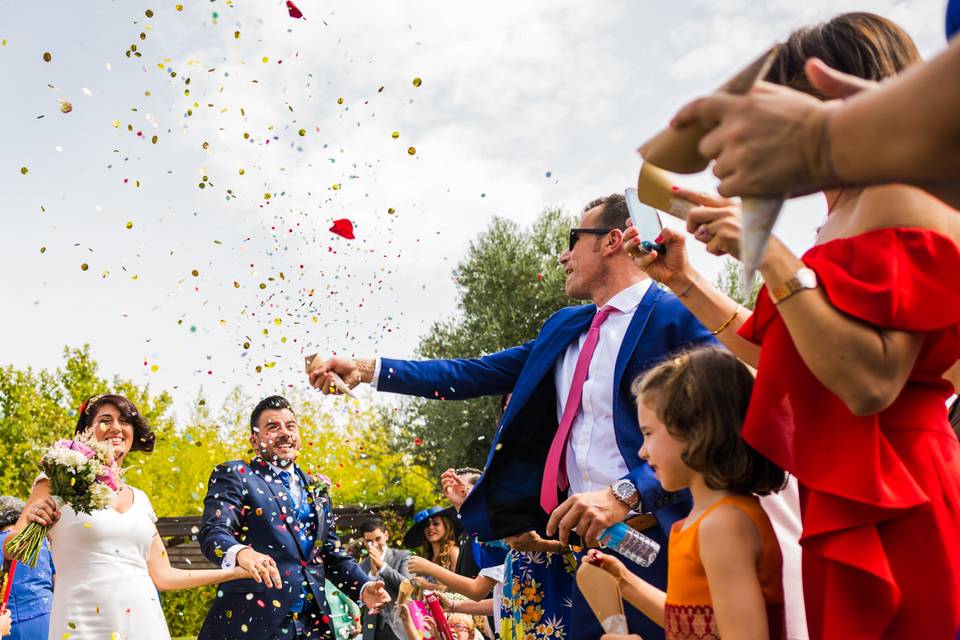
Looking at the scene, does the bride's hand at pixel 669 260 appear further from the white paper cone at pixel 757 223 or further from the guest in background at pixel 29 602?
the guest in background at pixel 29 602

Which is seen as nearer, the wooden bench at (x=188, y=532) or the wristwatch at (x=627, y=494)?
the wristwatch at (x=627, y=494)

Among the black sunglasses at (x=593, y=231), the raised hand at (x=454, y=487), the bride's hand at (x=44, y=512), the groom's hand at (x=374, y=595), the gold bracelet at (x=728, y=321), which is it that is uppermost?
the black sunglasses at (x=593, y=231)

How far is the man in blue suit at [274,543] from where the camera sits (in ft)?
18.1

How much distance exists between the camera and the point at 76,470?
17.1 feet

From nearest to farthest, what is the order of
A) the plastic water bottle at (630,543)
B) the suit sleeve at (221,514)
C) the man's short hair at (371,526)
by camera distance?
the plastic water bottle at (630,543) → the suit sleeve at (221,514) → the man's short hair at (371,526)

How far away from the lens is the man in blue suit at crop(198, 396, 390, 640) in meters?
5.53

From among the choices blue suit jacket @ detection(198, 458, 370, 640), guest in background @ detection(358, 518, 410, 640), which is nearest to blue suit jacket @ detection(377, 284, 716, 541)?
blue suit jacket @ detection(198, 458, 370, 640)

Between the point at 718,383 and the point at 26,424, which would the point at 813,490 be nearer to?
the point at 718,383

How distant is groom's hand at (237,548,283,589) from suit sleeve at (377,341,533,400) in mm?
1676

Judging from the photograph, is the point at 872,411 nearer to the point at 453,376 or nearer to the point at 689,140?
the point at 689,140

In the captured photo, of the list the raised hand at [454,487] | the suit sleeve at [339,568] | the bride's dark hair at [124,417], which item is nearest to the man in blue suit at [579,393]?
the suit sleeve at [339,568]

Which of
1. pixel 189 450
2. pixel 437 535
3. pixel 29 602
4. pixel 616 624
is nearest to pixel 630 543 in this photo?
pixel 616 624

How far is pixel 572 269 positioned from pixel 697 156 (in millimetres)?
2766

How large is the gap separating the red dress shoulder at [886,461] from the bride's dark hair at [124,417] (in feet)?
17.3
